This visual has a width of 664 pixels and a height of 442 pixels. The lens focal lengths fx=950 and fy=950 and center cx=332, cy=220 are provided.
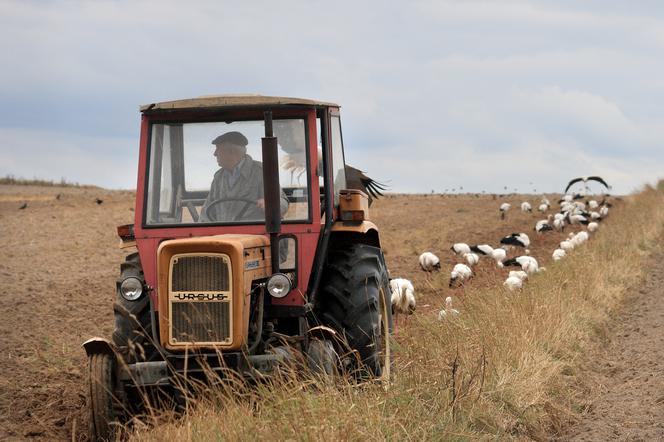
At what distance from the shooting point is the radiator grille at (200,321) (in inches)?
267

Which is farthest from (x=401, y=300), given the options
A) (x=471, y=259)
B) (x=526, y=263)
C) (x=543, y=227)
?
(x=543, y=227)

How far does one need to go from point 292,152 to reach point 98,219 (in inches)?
621

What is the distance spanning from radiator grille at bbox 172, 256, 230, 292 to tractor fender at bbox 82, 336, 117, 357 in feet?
2.19

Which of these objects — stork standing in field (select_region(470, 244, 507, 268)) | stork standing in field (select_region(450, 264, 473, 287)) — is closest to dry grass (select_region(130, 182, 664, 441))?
stork standing in field (select_region(450, 264, 473, 287))

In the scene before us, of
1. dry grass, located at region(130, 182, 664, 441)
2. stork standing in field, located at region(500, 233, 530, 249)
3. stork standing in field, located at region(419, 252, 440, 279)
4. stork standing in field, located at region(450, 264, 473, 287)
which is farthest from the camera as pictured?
stork standing in field, located at region(500, 233, 530, 249)

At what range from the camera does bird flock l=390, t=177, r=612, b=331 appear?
1220cm

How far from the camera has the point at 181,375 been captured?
665cm

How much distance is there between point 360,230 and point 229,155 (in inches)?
48.5

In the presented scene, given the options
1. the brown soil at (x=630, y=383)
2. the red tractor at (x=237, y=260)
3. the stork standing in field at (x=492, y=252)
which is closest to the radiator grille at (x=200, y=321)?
the red tractor at (x=237, y=260)

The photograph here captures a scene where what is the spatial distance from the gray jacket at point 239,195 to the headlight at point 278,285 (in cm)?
58

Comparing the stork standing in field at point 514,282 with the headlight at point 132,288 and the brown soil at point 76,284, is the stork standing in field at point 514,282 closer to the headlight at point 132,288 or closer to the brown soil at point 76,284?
the brown soil at point 76,284

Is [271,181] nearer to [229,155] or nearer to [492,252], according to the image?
[229,155]

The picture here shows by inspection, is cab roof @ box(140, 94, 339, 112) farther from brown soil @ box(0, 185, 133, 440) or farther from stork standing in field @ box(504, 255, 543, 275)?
stork standing in field @ box(504, 255, 543, 275)

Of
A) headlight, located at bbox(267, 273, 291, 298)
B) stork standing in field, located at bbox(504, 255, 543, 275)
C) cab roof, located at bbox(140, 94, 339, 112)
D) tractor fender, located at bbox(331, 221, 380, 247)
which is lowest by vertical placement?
stork standing in field, located at bbox(504, 255, 543, 275)
